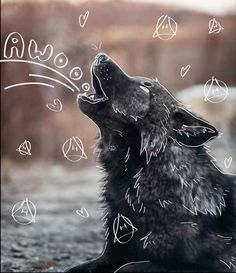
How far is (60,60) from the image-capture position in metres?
5.60

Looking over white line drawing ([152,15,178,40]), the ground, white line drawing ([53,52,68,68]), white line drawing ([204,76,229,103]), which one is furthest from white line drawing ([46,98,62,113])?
white line drawing ([204,76,229,103])

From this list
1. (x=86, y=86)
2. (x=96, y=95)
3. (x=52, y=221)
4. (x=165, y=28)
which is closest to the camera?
(x=96, y=95)

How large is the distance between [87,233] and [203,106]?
2.38m

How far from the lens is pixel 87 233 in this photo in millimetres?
7016

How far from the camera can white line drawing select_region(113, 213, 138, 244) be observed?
190 inches

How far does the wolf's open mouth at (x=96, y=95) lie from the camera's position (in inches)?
182

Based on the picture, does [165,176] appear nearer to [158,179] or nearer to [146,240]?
[158,179]

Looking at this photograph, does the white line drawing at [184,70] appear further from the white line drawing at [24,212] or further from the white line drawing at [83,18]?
the white line drawing at [24,212]

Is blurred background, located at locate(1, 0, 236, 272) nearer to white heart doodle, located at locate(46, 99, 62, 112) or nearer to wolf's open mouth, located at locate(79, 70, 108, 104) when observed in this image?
white heart doodle, located at locate(46, 99, 62, 112)

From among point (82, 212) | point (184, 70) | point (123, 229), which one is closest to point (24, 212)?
point (82, 212)

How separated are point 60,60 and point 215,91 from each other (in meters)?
1.51

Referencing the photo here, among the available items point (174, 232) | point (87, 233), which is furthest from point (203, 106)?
point (87, 233)

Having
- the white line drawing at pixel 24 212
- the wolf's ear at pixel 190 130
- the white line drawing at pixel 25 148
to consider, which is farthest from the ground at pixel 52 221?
the wolf's ear at pixel 190 130

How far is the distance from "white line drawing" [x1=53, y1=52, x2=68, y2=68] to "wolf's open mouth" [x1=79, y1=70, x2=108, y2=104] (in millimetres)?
864
